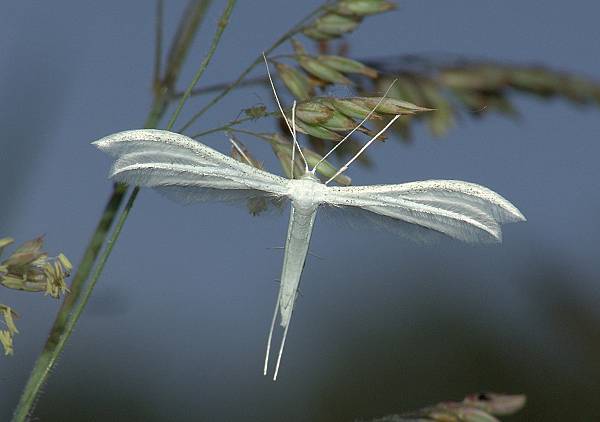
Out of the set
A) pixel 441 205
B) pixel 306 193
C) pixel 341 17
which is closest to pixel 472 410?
pixel 441 205

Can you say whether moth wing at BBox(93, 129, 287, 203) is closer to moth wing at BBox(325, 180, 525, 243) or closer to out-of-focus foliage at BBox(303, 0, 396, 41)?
moth wing at BBox(325, 180, 525, 243)

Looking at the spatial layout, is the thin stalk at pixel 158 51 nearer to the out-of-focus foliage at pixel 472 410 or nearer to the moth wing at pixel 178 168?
the moth wing at pixel 178 168

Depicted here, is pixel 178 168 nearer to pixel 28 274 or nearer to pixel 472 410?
pixel 28 274

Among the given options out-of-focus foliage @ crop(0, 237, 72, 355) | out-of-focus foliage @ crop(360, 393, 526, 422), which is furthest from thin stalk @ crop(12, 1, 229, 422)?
out-of-focus foliage @ crop(360, 393, 526, 422)

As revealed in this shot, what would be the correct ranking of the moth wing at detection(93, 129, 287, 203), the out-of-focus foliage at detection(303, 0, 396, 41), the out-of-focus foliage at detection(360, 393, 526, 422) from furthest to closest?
the out-of-focus foliage at detection(303, 0, 396, 41) → the out-of-focus foliage at detection(360, 393, 526, 422) → the moth wing at detection(93, 129, 287, 203)

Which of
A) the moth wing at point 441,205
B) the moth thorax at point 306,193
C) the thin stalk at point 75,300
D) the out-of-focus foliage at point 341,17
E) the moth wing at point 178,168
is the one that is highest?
the out-of-focus foliage at point 341,17

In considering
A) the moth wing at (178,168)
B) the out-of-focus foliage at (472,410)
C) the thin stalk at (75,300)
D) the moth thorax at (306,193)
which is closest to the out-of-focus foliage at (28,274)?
the thin stalk at (75,300)

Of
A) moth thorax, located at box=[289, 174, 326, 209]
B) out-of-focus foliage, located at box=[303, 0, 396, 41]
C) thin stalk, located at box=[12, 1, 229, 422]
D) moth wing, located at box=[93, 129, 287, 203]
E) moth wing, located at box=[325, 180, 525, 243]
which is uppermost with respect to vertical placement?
out-of-focus foliage, located at box=[303, 0, 396, 41]
